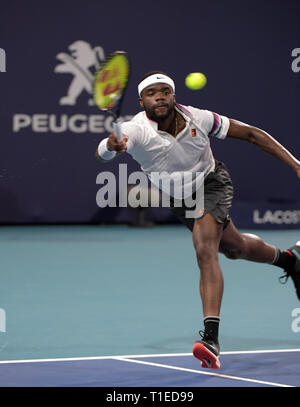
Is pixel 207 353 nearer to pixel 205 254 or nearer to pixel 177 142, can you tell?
pixel 205 254

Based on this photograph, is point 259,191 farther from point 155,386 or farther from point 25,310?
point 155,386

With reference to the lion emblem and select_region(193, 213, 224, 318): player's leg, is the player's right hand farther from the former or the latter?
the lion emblem

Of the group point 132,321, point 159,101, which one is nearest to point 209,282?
point 159,101

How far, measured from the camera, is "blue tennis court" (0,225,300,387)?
13.7ft

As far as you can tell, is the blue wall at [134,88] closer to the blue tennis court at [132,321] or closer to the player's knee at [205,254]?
the blue tennis court at [132,321]

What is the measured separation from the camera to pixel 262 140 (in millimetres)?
4711

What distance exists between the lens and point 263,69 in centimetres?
1428

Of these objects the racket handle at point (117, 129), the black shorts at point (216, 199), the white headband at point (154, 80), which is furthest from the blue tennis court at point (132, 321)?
the white headband at point (154, 80)

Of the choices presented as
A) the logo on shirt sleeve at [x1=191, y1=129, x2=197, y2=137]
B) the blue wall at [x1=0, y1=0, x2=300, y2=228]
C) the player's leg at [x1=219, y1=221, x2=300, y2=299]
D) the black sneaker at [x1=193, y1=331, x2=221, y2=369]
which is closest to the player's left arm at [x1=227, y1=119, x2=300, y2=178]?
the logo on shirt sleeve at [x1=191, y1=129, x2=197, y2=137]

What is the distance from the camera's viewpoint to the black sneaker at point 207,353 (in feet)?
13.7

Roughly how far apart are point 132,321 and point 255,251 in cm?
110

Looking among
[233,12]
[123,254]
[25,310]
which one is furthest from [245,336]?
[233,12]

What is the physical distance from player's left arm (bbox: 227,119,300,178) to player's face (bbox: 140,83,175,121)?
0.41 m

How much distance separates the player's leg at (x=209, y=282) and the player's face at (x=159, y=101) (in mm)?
618
